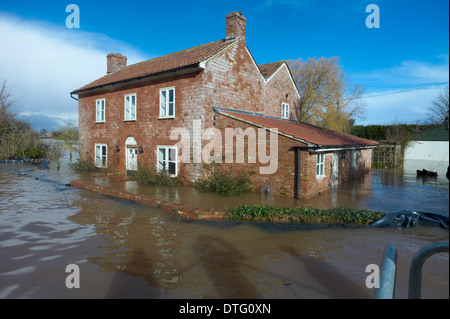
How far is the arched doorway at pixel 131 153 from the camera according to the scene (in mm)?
16281

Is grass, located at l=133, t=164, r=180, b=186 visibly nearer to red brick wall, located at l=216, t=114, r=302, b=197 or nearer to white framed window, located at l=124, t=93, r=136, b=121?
red brick wall, located at l=216, t=114, r=302, b=197

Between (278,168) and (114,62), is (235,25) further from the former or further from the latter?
(114,62)

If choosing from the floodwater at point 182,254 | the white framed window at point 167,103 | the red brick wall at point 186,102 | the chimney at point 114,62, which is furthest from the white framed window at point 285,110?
the chimney at point 114,62

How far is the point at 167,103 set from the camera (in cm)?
1418

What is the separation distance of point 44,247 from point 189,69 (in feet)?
31.6

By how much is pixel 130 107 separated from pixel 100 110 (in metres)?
3.67

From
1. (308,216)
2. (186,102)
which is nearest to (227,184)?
(308,216)

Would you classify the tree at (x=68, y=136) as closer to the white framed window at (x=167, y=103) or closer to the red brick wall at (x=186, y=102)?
the red brick wall at (x=186, y=102)

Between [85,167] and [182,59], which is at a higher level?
[182,59]

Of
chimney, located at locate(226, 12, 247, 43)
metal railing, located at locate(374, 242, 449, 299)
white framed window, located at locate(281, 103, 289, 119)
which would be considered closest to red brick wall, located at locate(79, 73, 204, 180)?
chimney, located at locate(226, 12, 247, 43)
